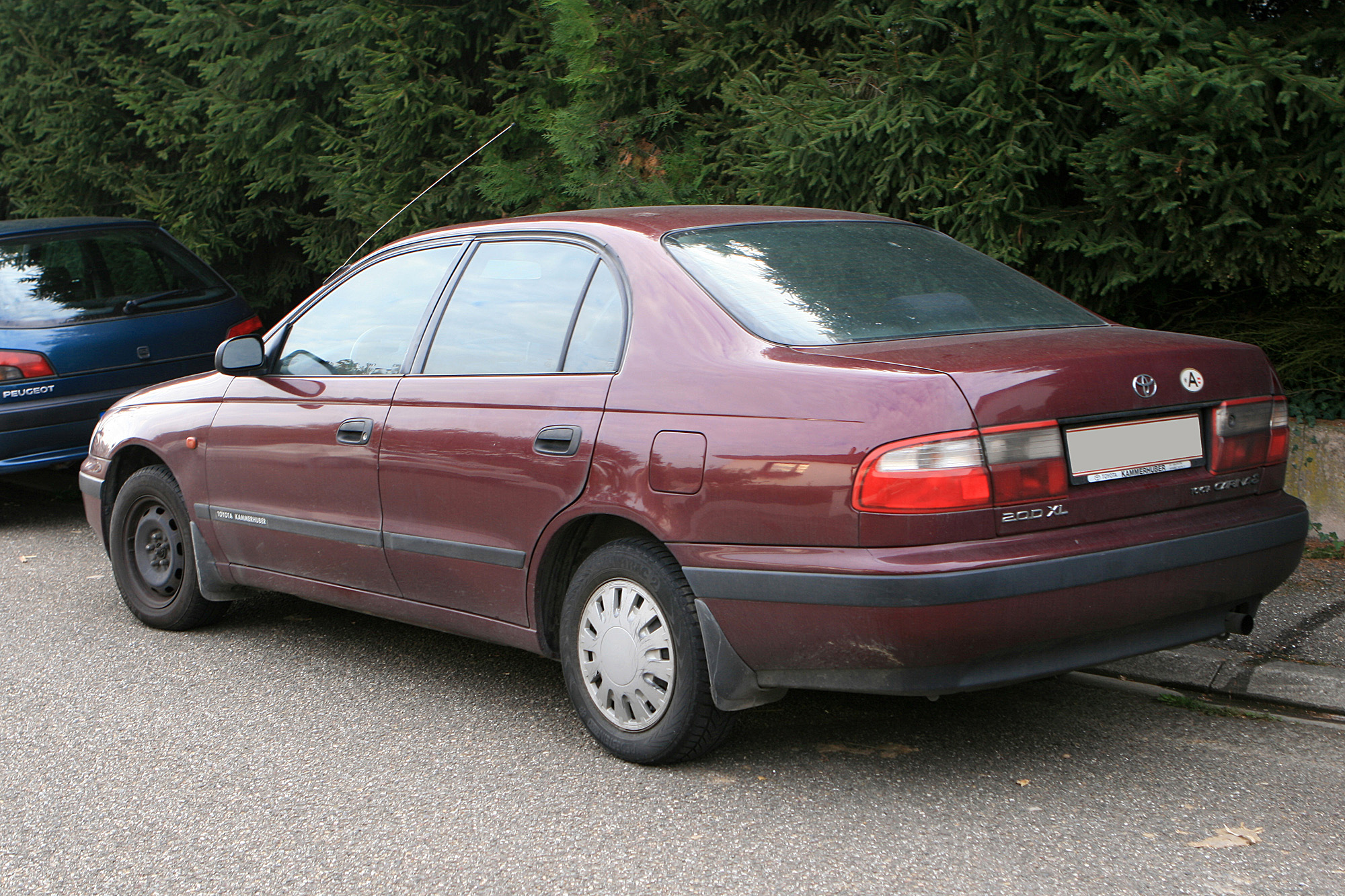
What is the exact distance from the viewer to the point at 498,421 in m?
4.03

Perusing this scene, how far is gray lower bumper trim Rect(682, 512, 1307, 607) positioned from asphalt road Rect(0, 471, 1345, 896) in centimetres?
60

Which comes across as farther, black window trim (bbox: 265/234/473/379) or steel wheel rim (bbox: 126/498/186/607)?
steel wheel rim (bbox: 126/498/186/607)

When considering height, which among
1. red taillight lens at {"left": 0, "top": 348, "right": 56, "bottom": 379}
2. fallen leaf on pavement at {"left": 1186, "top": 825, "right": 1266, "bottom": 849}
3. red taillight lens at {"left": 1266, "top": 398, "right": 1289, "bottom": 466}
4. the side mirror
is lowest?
fallen leaf on pavement at {"left": 1186, "top": 825, "right": 1266, "bottom": 849}

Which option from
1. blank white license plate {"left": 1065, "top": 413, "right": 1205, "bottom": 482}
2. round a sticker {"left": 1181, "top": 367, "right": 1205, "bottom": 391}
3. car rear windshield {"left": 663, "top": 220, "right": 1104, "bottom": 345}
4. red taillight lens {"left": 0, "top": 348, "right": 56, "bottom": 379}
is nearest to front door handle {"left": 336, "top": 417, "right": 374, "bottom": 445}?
car rear windshield {"left": 663, "top": 220, "right": 1104, "bottom": 345}

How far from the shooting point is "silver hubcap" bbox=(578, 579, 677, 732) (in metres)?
3.69

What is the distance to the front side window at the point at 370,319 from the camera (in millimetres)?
4566

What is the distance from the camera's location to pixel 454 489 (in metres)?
4.14

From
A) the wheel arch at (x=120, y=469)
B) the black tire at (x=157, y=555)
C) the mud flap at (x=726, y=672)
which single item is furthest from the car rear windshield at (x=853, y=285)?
the wheel arch at (x=120, y=469)

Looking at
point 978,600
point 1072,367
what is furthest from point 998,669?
point 1072,367

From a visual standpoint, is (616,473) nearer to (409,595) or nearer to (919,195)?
(409,595)

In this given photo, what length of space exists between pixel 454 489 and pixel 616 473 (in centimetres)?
72

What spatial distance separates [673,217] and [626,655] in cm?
141

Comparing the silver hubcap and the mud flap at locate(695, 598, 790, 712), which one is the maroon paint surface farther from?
the silver hubcap

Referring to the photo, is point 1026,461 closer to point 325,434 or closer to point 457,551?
point 457,551
